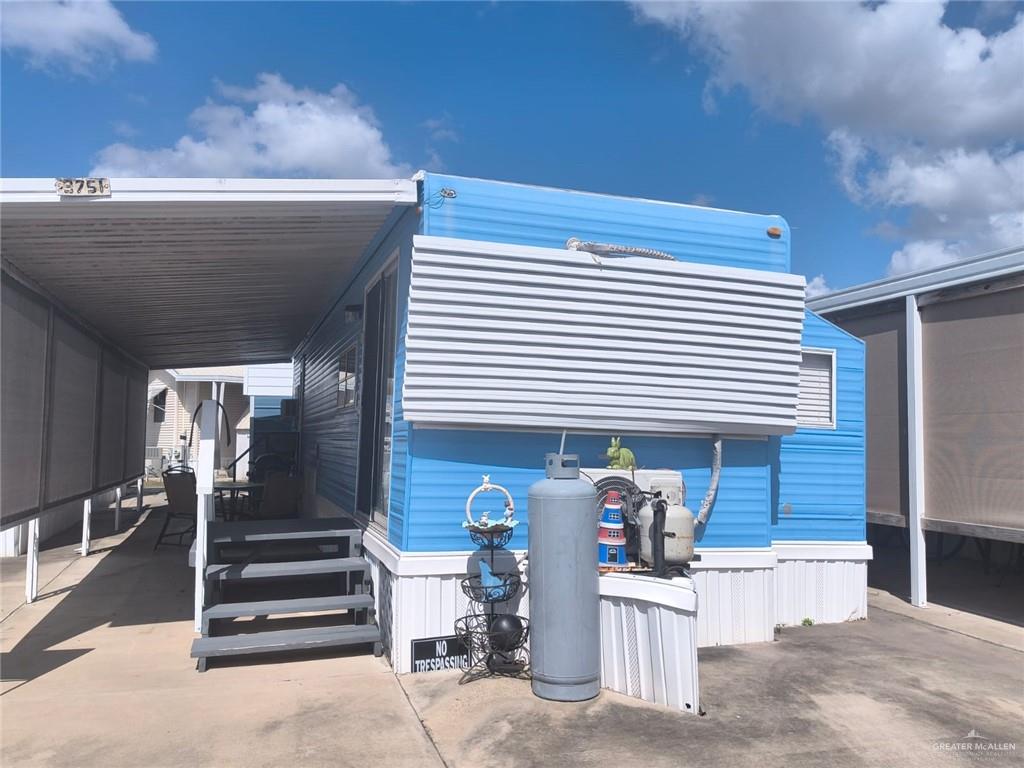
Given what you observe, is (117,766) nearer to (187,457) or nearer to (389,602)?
(389,602)

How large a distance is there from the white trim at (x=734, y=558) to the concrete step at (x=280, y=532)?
2612 millimetres

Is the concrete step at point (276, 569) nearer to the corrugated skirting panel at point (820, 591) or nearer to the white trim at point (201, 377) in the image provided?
the corrugated skirting panel at point (820, 591)

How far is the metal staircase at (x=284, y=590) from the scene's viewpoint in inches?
203

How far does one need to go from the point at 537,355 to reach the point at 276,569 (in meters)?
2.40

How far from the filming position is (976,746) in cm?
395

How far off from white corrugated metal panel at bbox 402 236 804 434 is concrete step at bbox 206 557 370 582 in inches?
58.9

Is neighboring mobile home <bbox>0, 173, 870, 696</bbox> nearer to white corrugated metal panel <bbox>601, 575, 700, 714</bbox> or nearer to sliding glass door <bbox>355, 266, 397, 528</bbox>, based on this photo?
sliding glass door <bbox>355, 266, 397, 528</bbox>

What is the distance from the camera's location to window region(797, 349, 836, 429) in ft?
23.2

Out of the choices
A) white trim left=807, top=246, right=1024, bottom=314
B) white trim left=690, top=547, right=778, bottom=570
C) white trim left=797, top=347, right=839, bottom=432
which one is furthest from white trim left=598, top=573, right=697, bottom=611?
white trim left=807, top=246, right=1024, bottom=314

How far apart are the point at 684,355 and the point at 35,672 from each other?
4.76 m

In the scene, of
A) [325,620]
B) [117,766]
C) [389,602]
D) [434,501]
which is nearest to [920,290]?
[434,501]

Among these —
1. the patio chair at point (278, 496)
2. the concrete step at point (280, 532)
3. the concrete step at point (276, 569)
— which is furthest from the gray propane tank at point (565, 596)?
the patio chair at point (278, 496)

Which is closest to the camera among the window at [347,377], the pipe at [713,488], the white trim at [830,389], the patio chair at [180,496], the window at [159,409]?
the pipe at [713,488]

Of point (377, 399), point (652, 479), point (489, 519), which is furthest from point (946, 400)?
point (377, 399)
